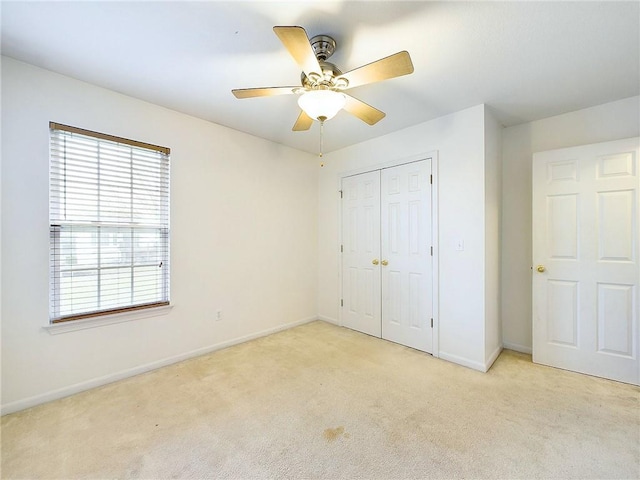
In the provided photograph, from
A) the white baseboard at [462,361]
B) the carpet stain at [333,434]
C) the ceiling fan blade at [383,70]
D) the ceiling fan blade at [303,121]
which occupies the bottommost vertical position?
the carpet stain at [333,434]

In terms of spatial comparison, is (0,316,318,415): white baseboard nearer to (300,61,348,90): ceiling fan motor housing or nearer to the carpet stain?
the carpet stain

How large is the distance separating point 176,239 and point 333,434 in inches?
86.4

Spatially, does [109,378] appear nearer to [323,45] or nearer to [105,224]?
[105,224]

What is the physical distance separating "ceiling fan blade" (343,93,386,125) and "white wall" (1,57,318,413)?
1693mm

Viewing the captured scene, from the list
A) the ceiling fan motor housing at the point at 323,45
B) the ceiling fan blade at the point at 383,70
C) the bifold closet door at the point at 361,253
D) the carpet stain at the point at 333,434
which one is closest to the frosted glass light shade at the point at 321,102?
the ceiling fan blade at the point at 383,70

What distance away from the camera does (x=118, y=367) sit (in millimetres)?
2383

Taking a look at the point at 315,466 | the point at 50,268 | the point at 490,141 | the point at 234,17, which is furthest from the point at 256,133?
the point at 315,466

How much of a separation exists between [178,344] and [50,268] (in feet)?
4.05

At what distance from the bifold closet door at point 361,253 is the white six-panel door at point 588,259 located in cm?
162

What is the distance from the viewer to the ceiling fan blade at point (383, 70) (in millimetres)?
1381

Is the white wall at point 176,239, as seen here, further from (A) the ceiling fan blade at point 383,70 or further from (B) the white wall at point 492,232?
(B) the white wall at point 492,232

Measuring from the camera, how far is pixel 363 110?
1.97 m

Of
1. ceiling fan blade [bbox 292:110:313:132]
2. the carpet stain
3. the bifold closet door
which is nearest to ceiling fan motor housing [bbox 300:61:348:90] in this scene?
ceiling fan blade [bbox 292:110:313:132]

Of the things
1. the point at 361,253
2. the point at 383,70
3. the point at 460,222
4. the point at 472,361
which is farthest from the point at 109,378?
the point at 460,222
